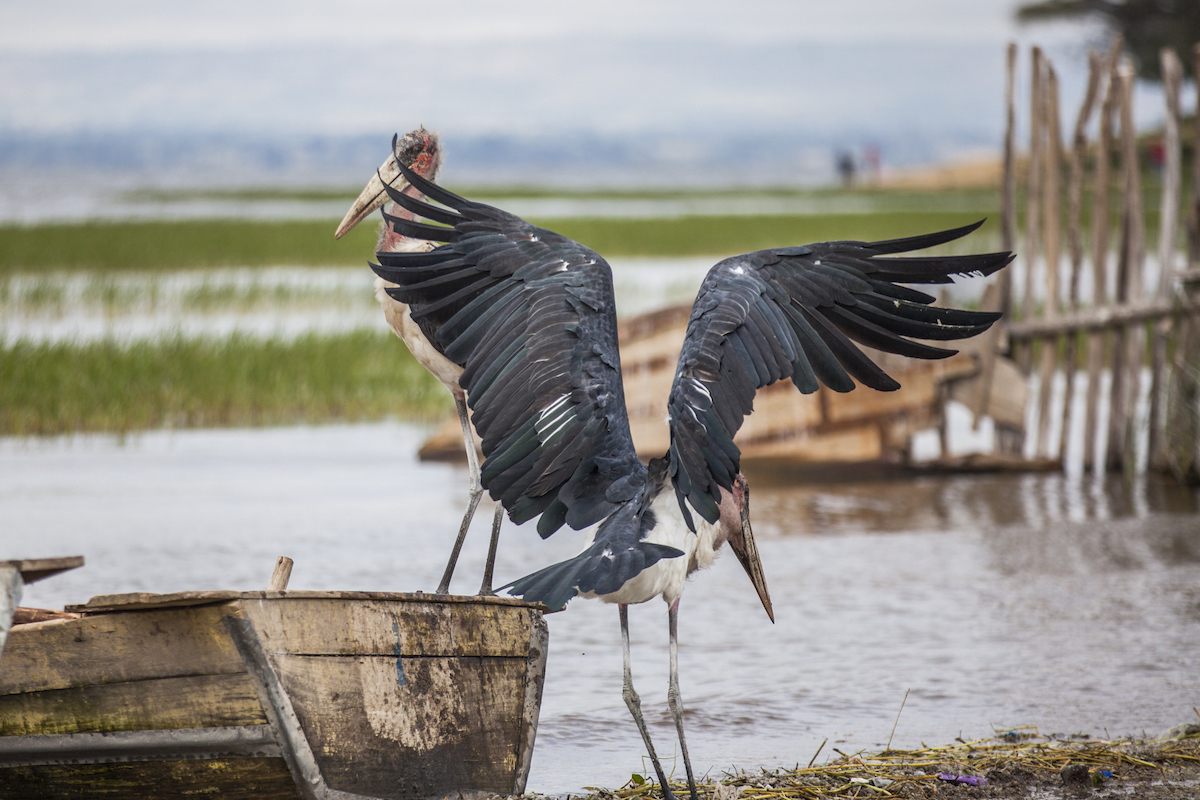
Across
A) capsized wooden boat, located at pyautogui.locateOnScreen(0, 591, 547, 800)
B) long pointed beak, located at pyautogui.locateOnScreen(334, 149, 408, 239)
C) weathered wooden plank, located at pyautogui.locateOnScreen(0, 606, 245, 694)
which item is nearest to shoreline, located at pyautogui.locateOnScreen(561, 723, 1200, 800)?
capsized wooden boat, located at pyautogui.locateOnScreen(0, 591, 547, 800)

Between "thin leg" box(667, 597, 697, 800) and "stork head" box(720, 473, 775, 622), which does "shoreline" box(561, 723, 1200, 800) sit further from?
"stork head" box(720, 473, 775, 622)

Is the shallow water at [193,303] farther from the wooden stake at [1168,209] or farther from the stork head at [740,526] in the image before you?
the stork head at [740,526]

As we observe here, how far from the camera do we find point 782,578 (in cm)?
623

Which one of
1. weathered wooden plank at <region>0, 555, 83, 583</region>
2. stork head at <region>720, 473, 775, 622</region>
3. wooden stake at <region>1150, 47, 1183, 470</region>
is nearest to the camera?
weathered wooden plank at <region>0, 555, 83, 583</region>

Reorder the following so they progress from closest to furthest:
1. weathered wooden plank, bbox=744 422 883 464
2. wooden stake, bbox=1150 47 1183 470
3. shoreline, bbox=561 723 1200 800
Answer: shoreline, bbox=561 723 1200 800, wooden stake, bbox=1150 47 1183 470, weathered wooden plank, bbox=744 422 883 464

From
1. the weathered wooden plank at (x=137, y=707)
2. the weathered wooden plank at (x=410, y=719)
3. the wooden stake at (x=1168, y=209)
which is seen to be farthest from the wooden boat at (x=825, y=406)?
the weathered wooden plank at (x=137, y=707)

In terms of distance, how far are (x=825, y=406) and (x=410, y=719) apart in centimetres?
554

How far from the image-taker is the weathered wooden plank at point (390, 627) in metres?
3.06

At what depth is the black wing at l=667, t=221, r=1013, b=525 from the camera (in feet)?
10.9

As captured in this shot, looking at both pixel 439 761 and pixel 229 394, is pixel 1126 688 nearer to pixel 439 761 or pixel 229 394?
pixel 439 761

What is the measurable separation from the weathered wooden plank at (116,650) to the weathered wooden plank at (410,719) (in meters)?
0.16

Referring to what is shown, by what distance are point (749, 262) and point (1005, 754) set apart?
62.2 inches

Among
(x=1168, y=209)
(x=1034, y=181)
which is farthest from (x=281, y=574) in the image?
(x=1034, y=181)

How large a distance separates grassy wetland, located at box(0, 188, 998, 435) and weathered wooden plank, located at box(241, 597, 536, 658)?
6.97 metres
